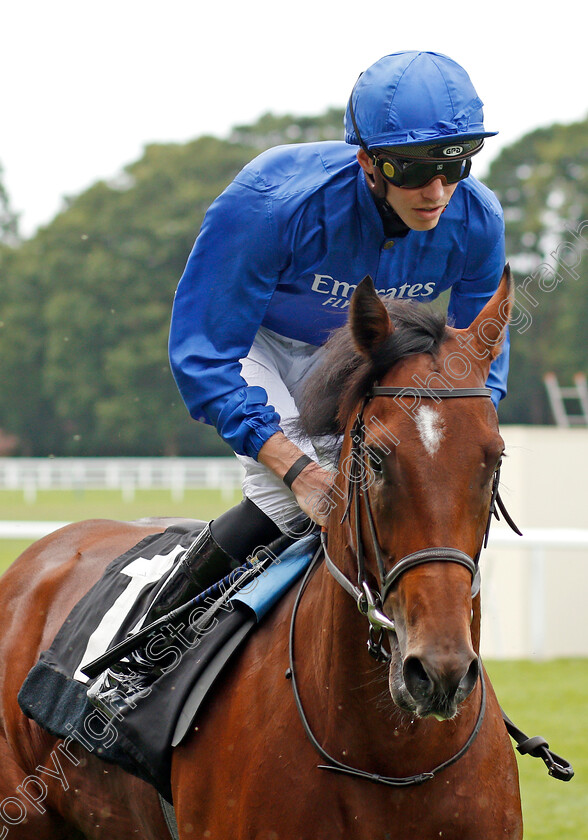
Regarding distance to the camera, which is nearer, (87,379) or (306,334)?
(306,334)

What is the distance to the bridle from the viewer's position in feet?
7.45

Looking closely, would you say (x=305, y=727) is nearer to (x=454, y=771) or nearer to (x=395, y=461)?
(x=454, y=771)

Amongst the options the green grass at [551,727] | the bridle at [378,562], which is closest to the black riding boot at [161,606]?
the bridle at [378,562]

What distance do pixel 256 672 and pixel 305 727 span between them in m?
0.28

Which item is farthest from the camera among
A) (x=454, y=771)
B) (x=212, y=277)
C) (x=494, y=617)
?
(x=494, y=617)

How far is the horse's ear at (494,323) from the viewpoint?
264 cm

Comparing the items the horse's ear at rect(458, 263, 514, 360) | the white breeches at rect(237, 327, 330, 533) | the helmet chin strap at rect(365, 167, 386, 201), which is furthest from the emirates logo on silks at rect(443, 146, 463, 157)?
the white breeches at rect(237, 327, 330, 533)

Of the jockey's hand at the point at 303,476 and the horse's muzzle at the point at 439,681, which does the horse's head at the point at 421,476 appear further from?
the jockey's hand at the point at 303,476

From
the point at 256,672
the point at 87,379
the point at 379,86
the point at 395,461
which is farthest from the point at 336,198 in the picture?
the point at 87,379

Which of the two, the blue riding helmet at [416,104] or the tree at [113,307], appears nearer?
the blue riding helmet at [416,104]

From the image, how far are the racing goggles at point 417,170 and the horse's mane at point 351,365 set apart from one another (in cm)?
42

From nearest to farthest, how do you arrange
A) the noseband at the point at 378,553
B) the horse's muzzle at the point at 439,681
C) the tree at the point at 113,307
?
the horse's muzzle at the point at 439,681 → the noseband at the point at 378,553 → the tree at the point at 113,307

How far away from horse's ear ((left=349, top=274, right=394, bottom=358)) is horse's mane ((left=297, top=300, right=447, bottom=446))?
0.06ft

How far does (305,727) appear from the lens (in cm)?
269
